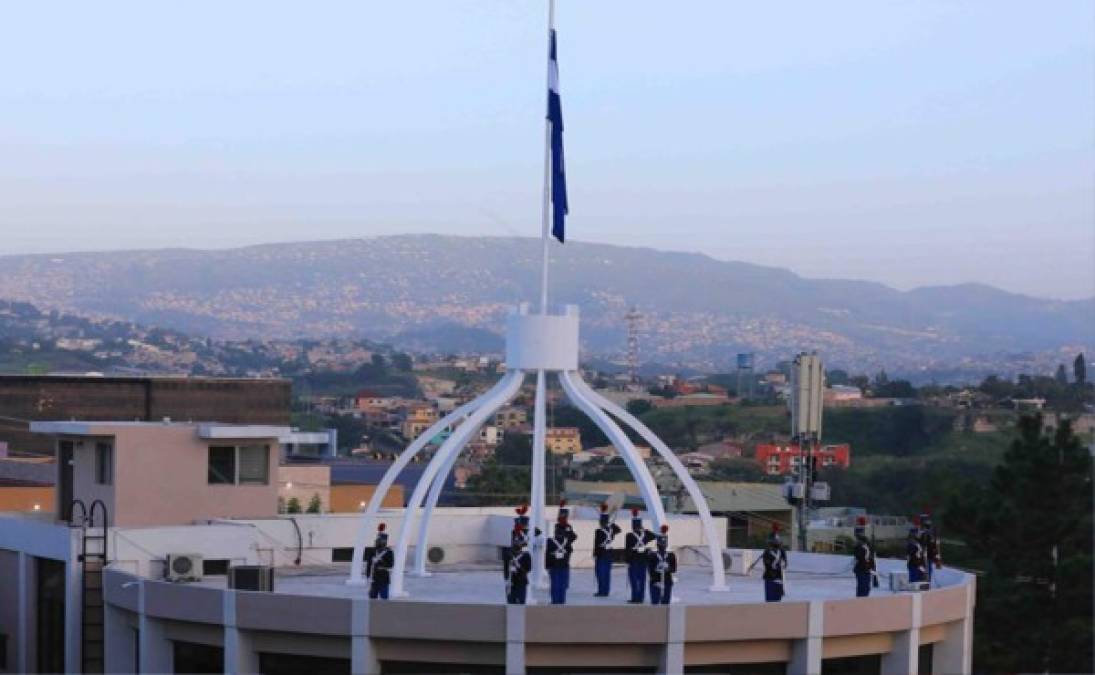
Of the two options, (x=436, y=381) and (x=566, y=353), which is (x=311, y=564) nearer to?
(x=566, y=353)

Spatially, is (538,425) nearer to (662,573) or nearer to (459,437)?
(459,437)

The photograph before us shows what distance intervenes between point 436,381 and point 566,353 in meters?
149

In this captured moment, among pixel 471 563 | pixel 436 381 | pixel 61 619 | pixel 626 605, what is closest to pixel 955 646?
pixel 626 605

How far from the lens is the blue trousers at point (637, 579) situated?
28156 mm

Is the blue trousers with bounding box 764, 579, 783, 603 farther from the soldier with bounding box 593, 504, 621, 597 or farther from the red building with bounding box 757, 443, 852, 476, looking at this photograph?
the red building with bounding box 757, 443, 852, 476

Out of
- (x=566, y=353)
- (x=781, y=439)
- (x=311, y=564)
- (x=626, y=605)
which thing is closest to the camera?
(x=626, y=605)

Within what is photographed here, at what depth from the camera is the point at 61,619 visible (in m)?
31.5

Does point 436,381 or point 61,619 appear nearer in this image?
point 61,619

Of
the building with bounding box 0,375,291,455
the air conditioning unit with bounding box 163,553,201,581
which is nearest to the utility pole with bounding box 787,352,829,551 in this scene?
the air conditioning unit with bounding box 163,553,201,581

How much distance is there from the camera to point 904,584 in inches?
1200

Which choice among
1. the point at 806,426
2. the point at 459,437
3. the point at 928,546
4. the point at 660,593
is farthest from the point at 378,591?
the point at 806,426

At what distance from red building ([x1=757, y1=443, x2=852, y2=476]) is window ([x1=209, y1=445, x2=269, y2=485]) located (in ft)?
223

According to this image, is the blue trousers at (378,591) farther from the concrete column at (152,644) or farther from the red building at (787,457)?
the red building at (787,457)

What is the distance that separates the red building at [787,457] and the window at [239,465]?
68.1 m
